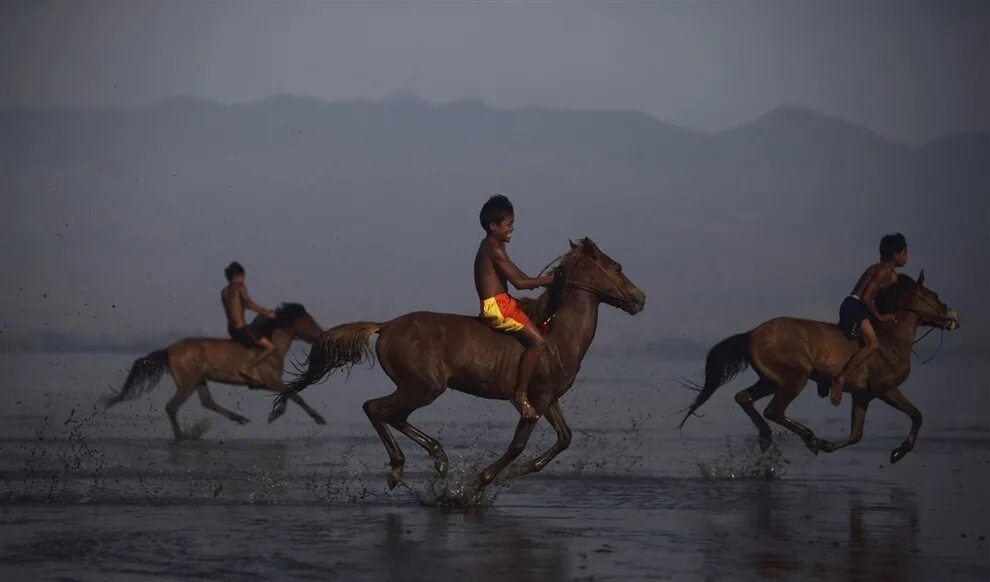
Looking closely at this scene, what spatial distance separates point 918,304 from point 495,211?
5519 millimetres

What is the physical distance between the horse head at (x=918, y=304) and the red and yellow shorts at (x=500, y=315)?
5.18 meters

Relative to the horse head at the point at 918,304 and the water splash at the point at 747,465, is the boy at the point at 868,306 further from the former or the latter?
the water splash at the point at 747,465

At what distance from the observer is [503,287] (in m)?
12.2

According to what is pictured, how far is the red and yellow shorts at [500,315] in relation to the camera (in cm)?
1206

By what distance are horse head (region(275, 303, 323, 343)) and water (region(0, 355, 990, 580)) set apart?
3.92 feet

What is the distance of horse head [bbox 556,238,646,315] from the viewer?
1242 cm

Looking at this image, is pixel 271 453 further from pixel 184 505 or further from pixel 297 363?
pixel 184 505

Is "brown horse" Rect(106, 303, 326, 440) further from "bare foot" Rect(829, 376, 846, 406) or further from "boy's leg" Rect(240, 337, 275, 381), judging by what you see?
"bare foot" Rect(829, 376, 846, 406)

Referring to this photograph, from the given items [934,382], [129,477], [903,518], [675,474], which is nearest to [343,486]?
[129,477]

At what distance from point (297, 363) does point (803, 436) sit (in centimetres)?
495

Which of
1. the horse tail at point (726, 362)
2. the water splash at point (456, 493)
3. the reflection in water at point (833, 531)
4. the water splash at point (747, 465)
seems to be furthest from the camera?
the horse tail at point (726, 362)

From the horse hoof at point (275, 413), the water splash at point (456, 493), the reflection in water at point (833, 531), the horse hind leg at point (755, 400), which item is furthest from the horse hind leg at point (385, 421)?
the horse hind leg at point (755, 400)

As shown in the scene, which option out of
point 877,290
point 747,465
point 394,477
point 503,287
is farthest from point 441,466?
point 877,290

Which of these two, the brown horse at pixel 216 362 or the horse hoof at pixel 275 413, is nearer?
the horse hoof at pixel 275 413
